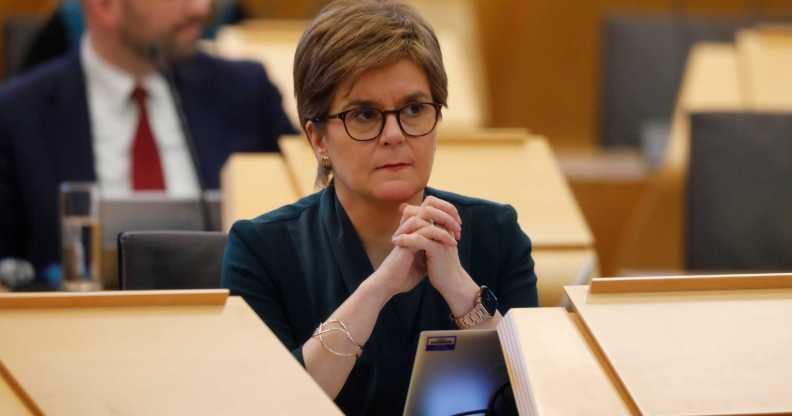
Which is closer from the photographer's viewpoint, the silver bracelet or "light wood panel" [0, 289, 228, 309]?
"light wood panel" [0, 289, 228, 309]

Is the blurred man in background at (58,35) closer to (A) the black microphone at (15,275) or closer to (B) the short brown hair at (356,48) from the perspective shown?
(A) the black microphone at (15,275)

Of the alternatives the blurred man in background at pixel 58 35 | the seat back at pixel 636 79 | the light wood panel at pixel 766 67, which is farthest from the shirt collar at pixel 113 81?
the seat back at pixel 636 79

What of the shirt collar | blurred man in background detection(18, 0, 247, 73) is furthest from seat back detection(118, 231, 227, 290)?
blurred man in background detection(18, 0, 247, 73)

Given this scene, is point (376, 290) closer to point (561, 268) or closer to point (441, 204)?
point (441, 204)

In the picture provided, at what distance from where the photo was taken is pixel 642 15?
391 cm

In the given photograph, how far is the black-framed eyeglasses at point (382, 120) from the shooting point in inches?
52.4

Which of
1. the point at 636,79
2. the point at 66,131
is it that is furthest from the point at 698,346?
the point at 636,79

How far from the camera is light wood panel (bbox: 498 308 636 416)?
3.57 feet

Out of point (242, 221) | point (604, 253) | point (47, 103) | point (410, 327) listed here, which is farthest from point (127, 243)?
point (604, 253)

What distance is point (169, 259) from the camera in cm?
157

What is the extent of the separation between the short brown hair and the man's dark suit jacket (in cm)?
125

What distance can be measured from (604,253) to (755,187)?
2.99 feet

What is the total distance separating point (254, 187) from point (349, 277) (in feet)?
1.50

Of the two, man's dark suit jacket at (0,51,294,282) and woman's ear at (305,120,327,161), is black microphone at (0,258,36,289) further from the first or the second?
woman's ear at (305,120,327,161)
